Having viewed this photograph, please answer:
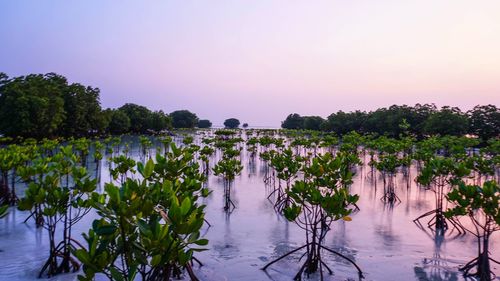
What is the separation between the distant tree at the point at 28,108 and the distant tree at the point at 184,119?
47.0 m

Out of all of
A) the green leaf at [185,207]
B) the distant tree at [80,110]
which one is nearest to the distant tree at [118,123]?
the distant tree at [80,110]

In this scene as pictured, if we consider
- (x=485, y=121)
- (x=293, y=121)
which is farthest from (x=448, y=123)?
(x=293, y=121)

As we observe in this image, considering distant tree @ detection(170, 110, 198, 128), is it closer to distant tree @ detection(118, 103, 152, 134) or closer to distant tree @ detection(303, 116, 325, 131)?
distant tree @ detection(118, 103, 152, 134)

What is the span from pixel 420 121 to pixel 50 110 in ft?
109

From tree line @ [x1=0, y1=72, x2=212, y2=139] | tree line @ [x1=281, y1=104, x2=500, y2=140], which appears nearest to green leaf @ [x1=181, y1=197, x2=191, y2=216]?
tree line @ [x1=0, y1=72, x2=212, y2=139]

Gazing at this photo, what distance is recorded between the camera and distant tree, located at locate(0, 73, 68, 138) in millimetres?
25922

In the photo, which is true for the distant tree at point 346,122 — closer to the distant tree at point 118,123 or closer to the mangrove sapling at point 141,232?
Result: the distant tree at point 118,123

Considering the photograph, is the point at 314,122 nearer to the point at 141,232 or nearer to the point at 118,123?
the point at 118,123

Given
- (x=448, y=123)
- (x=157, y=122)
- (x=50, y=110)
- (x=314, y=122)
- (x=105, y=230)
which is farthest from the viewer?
(x=314, y=122)

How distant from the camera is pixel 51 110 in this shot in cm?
2848

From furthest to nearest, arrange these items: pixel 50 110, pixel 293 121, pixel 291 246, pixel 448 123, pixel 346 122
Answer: pixel 293 121 < pixel 346 122 < pixel 448 123 < pixel 50 110 < pixel 291 246

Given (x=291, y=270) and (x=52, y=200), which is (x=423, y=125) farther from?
(x=52, y=200)

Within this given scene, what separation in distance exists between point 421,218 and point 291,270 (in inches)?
225

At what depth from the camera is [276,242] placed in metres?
8.33
